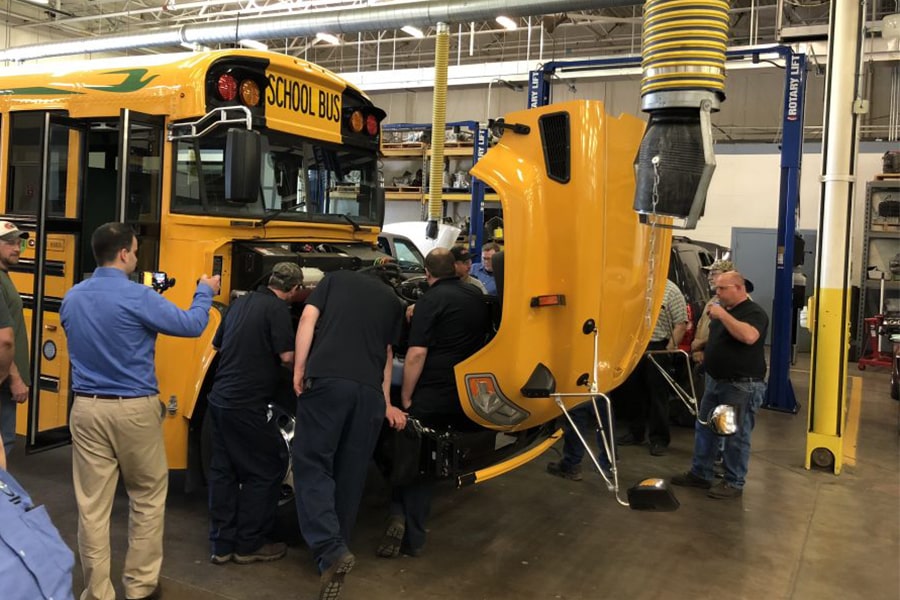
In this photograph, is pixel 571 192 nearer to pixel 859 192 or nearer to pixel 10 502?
pixel 10 502

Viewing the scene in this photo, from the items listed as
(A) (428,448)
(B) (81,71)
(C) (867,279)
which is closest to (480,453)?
(A) (428,448)

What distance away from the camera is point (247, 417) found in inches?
163

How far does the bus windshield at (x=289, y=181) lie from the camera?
465cm

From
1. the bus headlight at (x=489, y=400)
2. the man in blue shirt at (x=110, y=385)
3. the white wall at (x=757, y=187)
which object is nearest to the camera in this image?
the man in blue shirt at (x=110, y=385)

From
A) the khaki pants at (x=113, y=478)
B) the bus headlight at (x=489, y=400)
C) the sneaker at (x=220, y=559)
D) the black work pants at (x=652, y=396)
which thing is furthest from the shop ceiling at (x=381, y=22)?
the khaki pants at (x=113, y=478)

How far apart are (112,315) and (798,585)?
13.0 ft

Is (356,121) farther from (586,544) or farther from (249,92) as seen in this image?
(586,544)

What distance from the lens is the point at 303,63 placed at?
16.9 feet

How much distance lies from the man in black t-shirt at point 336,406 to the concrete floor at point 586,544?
391 millimetres

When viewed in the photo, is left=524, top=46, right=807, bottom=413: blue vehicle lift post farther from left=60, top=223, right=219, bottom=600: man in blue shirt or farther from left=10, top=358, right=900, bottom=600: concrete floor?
left=60, top=223, right=219, bottom=600: man in blue shirt

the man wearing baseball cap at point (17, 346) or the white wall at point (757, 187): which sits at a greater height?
the white wall at point (757, 187)

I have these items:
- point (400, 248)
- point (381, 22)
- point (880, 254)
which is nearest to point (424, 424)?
point (400, 248)

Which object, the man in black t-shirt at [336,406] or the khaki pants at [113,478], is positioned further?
the man in black t-shirt at [336,406]

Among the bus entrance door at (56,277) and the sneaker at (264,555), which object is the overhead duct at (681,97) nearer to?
the sneaker at (264,555)
